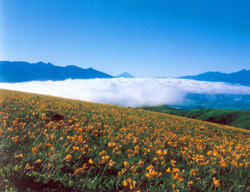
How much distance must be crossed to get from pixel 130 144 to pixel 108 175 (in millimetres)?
1922

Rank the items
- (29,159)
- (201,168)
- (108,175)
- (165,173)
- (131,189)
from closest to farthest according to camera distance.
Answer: (131,189)
(29,159)
(108,175)
(165,173)
(201,168)

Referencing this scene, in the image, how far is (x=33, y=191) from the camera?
2195 mm

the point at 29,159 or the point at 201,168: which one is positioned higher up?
the point at 29,159

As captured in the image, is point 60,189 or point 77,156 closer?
point 60,189

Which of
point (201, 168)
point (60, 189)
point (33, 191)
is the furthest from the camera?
point (201, 168)

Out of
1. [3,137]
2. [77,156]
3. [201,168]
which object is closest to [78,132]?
[77,156]

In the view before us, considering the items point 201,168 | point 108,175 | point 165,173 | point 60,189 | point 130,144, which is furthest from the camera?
point 130,144

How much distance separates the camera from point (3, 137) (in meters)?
3.50

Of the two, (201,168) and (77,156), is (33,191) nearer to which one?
(77,156)

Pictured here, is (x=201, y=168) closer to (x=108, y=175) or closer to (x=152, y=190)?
(x=152, y=190)

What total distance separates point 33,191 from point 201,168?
386 centimetres

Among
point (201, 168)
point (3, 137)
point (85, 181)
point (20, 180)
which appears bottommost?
point (201, 168)

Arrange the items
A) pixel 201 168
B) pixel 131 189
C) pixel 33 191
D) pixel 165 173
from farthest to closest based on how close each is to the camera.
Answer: pixel 201 168 → pixel 165 173 → pixel 131 189 → pixel 33 191

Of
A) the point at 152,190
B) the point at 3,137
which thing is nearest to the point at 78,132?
the point at 3,137
